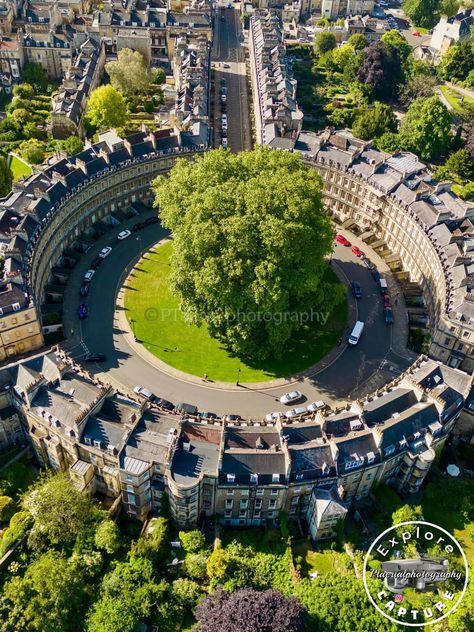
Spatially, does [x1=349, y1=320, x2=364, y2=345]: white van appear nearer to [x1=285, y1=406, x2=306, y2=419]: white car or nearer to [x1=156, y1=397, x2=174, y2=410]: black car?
[x1=285, y1=406, x2=306, y2=419]: white car

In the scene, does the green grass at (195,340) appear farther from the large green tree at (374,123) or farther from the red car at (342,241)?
the large green tree at (374,123)

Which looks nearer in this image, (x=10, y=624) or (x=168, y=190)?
(x=10, y=624)

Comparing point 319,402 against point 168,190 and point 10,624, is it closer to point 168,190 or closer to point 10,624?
point 168,190

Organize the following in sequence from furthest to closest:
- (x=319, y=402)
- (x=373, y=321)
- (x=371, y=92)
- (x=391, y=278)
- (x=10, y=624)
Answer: (x=371, y=92)
(x=391, y=278)
(x=373, y=321)
(x=319, y=402)
(x=10, y=624)

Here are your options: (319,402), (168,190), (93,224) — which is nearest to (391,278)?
(319,402)

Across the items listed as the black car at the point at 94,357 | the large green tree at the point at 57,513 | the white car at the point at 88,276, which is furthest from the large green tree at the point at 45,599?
the white car at the point at 88,276

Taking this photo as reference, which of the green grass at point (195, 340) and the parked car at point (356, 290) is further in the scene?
the parked car at point (356, 290)
